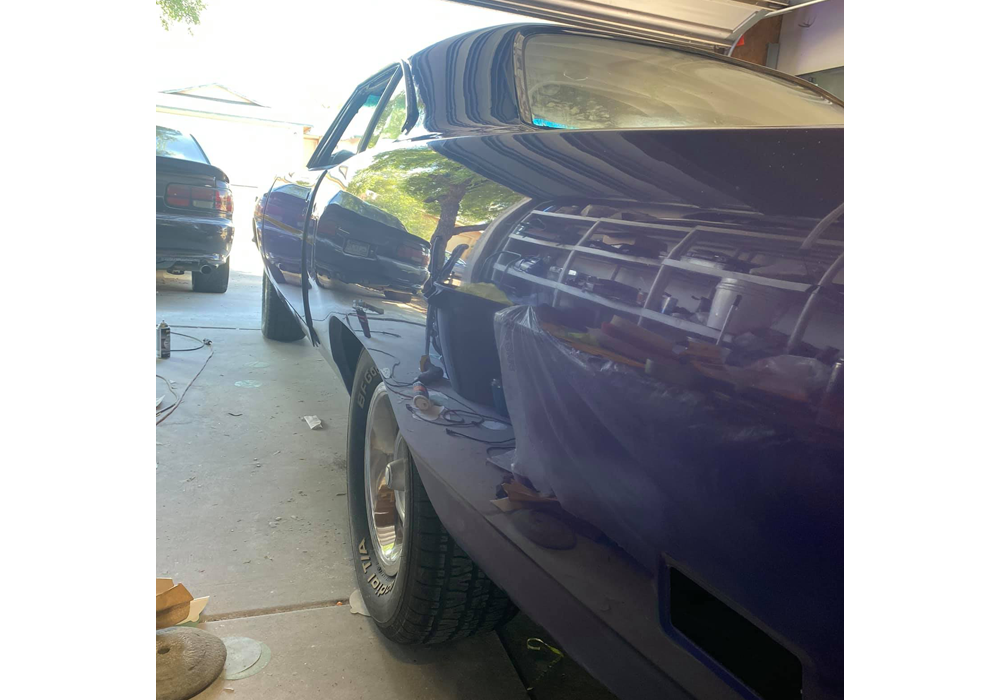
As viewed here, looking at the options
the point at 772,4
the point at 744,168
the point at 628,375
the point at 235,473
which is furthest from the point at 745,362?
the point at 772,4

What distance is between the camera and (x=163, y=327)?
457 cm

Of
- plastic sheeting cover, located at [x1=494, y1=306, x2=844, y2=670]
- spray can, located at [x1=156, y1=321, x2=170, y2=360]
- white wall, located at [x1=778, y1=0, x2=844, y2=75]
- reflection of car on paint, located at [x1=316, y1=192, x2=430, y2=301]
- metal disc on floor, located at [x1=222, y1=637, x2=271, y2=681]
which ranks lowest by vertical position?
metal disc on floor, located at [x1=222, y1=637, x2=271, y2=681]

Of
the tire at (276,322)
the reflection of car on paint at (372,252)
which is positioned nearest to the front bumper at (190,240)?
the tire at (276,322)

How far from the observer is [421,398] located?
1.43m

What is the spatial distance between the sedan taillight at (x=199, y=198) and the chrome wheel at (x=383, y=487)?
4788mm

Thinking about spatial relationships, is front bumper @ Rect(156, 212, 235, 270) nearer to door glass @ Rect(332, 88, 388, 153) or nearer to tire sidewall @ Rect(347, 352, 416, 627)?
door glass @ Rect(332, 88, 388, 153)

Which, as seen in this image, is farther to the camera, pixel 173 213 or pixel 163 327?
pixel 173 213

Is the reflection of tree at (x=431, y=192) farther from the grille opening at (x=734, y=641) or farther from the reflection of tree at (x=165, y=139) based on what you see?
the reflection of tree at (x=165, y=139)

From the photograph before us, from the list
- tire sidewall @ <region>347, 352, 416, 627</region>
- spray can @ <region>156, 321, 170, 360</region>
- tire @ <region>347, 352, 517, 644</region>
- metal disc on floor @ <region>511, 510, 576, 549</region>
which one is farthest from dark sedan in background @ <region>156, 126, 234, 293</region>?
metal disc on floor @ <region>511, 510, 576, 549</region>

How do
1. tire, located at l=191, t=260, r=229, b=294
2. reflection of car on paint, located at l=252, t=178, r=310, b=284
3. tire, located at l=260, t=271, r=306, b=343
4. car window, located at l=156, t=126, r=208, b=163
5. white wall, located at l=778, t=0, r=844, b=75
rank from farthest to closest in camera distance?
tire, located at l=191, t=260, r=229, b=294 < white wall, located at l=778, t=0, r=844, b=75 < car window, located at l=156, t=126, r=208, b=163 < tire, located at l=260, t=271, r=306, b=343 < reflection of car on paint, located at l=252, t=178, r=310, b=284

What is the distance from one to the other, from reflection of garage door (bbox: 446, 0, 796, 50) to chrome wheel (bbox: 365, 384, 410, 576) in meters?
3.77

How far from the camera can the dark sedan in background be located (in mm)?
5910
